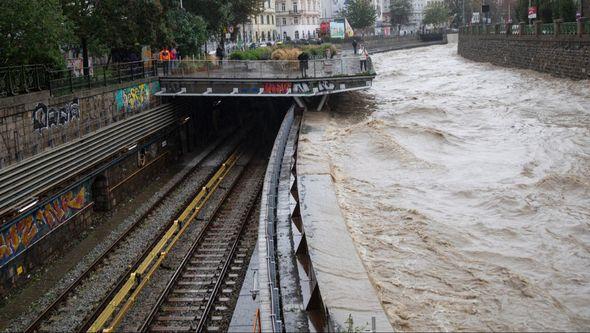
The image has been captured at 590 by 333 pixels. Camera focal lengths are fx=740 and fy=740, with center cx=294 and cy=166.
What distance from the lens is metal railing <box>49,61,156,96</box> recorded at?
22953mm

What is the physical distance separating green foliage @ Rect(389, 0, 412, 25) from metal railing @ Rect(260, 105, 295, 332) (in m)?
122

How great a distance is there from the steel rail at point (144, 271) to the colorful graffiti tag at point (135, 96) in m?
4.59

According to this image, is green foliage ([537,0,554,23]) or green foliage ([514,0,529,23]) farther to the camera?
green foliage ([514,0,529,23])

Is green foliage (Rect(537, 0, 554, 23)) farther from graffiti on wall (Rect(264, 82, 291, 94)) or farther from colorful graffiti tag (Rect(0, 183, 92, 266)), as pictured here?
colorful graffiti tag (Rect(0, 183, 92, 266))

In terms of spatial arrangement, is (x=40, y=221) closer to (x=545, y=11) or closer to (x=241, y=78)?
(x=241, y=78)

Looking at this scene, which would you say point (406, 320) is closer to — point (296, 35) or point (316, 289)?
point (316, 289)

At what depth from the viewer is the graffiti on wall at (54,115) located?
2092cm

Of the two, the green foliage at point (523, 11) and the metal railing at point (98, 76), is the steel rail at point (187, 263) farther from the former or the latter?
the green foliage at point (523, 11)

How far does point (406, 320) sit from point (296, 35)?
10350 cm

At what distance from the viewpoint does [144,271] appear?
18.0 m

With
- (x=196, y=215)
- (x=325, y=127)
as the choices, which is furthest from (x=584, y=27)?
(x=196, y=215)

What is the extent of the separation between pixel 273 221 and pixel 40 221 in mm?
7415

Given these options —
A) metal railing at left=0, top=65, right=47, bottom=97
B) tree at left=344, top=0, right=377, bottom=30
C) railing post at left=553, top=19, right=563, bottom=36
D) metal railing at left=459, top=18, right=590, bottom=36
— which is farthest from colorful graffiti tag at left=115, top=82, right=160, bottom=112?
tree at left=344, top=0, right=377, bottom=30

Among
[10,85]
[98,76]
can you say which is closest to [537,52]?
[98,76]
